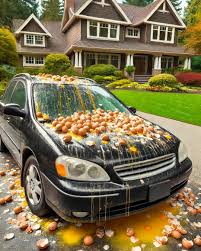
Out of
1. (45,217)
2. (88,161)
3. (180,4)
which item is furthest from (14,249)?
(180,4)

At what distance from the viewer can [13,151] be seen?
164 inches

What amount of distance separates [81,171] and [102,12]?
28.5 metres

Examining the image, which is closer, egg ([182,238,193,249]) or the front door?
egg ([182,238,193,249])

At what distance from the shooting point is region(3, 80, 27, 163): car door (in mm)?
3705

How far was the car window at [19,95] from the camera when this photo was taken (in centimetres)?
403

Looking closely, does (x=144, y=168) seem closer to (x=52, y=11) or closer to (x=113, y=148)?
(x=113, y=148)

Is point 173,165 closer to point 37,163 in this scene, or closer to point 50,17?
point 37,163

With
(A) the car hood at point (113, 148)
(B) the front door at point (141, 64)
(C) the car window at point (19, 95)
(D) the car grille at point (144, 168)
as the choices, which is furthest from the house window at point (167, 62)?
(D) the car grille at point (144, 168)

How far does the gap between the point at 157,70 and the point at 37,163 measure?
29795 mm

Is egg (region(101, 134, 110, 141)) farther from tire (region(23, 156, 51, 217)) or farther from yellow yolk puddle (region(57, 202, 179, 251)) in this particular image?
yellow yolk puddle (region(57, 202, 179, 251))

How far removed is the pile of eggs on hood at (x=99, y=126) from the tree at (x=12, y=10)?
5519 centimetres

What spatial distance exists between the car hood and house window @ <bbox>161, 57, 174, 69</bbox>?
32.0 metres

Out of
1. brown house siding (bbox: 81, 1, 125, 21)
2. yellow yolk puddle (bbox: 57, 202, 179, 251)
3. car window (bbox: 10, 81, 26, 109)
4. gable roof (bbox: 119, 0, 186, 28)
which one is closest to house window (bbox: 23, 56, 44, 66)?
brown house siding (bbox: 81, 1, 125, 21)

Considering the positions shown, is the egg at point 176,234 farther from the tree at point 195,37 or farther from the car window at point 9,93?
the tree at point 195,37
